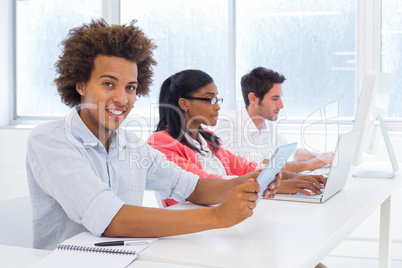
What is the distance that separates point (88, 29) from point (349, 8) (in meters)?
2.65

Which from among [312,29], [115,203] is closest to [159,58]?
[312,29]

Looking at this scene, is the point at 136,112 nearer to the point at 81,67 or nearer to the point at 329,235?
the point at 81,67

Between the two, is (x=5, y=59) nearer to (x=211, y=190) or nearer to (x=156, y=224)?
(x=211, y=190)

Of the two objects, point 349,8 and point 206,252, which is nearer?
point 206,252

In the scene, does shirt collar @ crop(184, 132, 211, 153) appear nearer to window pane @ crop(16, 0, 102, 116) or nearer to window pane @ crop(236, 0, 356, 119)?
window pane @ crop(236, 0, 356, 119)

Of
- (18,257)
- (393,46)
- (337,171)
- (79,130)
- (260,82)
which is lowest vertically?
(18,257)

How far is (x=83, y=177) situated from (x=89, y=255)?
0.22 metres

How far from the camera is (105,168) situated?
132 cm

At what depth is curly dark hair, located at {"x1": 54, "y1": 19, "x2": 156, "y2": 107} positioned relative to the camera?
4.39 ft

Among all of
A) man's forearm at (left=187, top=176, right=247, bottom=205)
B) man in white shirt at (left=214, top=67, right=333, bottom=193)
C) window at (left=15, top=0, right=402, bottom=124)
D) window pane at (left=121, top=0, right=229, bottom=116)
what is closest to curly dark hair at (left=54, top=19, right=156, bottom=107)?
man's forearm at (left=187, top=176, right=247, bottom=205)

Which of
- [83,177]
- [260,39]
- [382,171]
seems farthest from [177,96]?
[260,39]

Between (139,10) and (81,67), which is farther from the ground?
(139,10)

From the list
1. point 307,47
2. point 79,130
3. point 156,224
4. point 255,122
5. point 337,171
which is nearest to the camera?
point 156,224

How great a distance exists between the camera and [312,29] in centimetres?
354
